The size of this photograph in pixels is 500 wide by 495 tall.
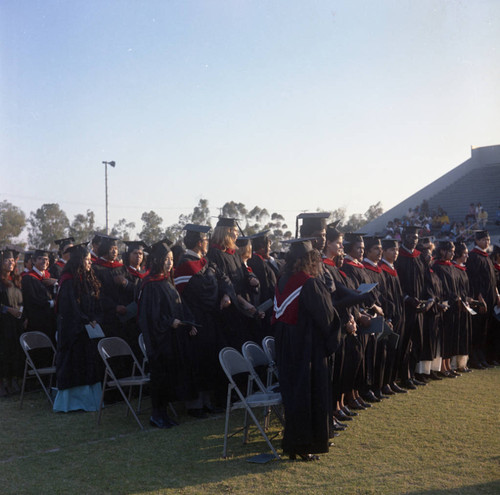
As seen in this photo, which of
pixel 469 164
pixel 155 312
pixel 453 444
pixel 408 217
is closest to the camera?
pixel 453 444

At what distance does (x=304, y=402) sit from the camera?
5.02 m

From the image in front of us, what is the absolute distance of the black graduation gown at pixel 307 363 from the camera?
5.01 metres

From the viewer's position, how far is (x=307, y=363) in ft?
16.6

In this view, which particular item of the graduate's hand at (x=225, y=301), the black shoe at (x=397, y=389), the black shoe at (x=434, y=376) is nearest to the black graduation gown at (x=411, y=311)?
the black shoe at (x=397, y=389)

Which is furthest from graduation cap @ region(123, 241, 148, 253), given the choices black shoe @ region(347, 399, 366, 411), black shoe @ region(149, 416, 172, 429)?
black shoe @ region(347, 399, 366, 411)

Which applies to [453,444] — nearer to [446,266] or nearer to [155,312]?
[155,312]

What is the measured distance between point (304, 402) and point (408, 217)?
28.3m

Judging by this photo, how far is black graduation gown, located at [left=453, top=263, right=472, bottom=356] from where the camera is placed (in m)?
9.40

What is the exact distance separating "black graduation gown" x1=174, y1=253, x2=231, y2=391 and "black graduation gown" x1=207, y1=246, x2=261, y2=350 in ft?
0.51

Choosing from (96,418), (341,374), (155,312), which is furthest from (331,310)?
(96,418)

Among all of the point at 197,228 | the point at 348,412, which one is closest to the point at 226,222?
the point at 197,228

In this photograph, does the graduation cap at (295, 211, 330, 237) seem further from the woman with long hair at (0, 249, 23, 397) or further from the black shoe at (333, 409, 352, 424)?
the woman with long hair at (0, 249, 23, 397)

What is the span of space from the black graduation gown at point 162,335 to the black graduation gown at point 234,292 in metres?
0.95

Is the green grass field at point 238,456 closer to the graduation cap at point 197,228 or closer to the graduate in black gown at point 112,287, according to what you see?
the graduate in black gown at point 112,287
